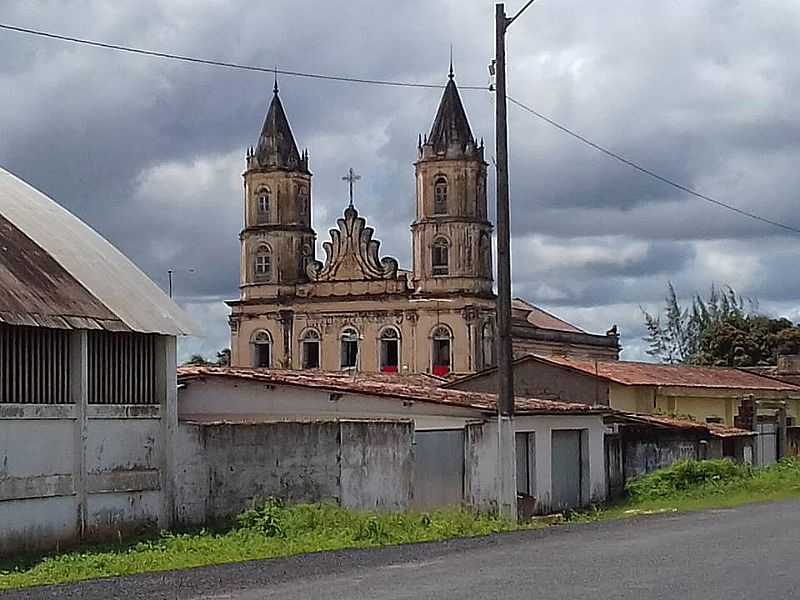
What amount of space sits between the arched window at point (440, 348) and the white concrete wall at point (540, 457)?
4739 centimetres

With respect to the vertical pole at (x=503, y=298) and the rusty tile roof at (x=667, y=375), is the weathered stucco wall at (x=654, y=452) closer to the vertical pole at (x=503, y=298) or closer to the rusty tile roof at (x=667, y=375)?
the rusty tile roof at (x=667, y=375)

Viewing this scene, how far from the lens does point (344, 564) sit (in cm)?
1567

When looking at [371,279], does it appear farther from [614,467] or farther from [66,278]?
Result: [66,278]

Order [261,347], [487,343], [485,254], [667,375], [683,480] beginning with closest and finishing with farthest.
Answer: [683,480] → [667,375] → [487,343] → [485,254] → [261,347]

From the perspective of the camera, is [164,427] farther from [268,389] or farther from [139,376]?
[268,389]

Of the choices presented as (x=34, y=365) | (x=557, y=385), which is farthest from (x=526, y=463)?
(x=557, y=385)

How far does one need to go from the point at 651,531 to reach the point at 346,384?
32.6 ft

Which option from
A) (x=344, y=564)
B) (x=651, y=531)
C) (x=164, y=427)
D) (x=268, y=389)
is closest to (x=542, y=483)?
(x=268, y=389)

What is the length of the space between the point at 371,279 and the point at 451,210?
6676 mm

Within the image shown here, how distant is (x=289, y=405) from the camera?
92.0 feet

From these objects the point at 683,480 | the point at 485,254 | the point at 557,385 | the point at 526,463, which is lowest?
the point at 683,480

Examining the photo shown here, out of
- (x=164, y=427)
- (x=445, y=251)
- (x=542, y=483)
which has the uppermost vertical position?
(x=445, y=251)

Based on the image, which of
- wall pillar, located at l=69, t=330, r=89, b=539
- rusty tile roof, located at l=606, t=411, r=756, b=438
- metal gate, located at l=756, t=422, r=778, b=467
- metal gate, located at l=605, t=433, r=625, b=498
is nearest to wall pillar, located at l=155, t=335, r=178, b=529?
wall pillar, located at l=69, t=330, r=89, b=539

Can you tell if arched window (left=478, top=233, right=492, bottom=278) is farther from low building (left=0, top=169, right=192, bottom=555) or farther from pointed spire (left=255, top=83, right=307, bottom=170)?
low building (left=0, top=169, right=192, bottom=555)
